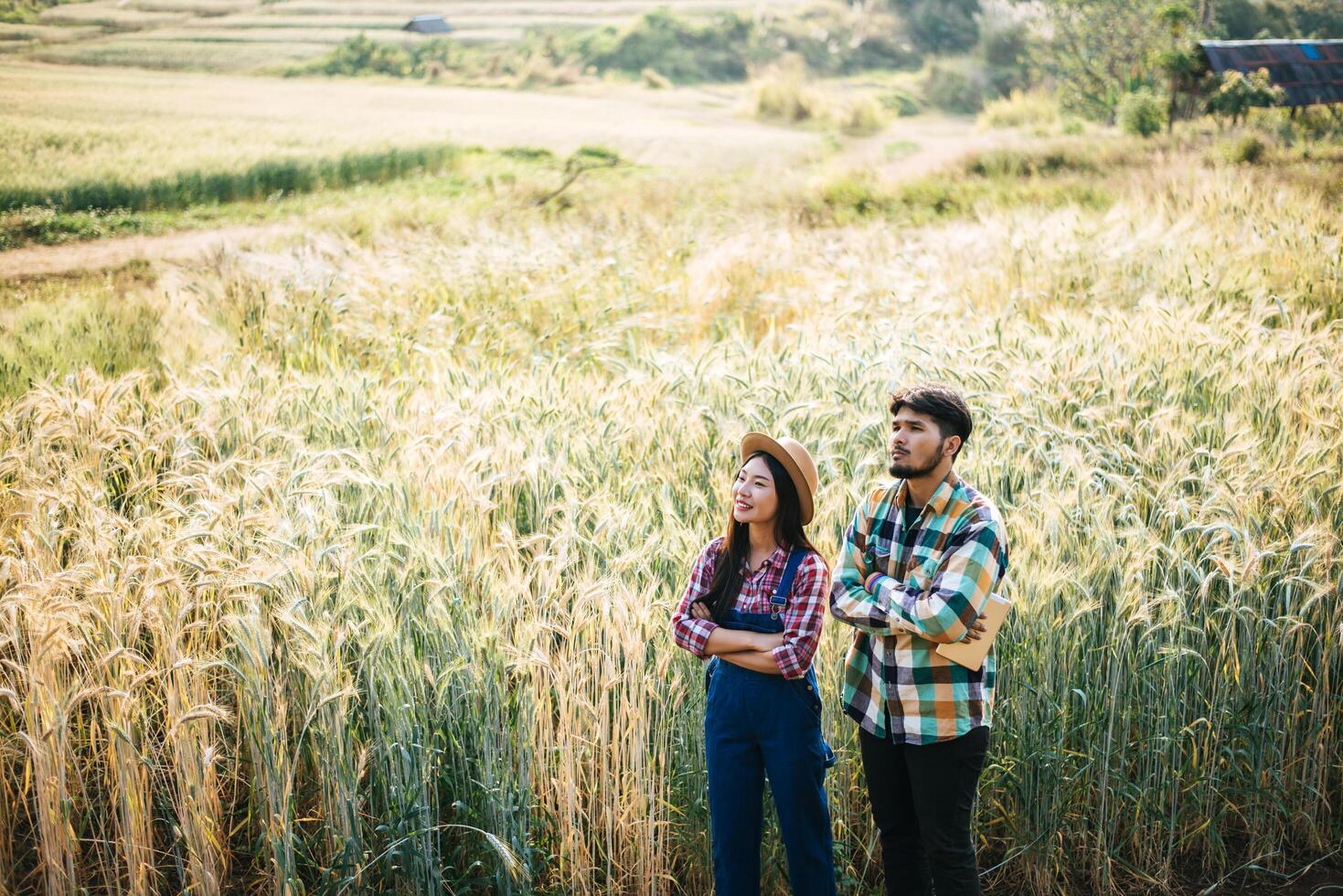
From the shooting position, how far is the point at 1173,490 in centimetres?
383

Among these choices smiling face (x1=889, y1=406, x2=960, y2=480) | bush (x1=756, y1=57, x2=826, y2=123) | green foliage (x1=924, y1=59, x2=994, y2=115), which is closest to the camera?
smiling face (x1=889, y1=406, x2=960, y2=480)

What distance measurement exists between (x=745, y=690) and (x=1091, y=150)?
1209cm

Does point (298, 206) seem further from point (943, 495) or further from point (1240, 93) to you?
point (1240, 93)

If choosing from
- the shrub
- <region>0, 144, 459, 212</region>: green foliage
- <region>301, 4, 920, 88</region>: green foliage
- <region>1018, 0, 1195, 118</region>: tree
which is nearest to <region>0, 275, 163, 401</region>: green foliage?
<region>0, 144, 459, 212</region>: green foliage

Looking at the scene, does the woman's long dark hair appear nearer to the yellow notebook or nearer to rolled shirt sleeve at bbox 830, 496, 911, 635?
rolled shirt sleeve at bbox 830, 496, 911, 635

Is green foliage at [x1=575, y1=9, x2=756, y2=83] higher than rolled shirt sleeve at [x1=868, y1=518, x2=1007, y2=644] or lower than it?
higher

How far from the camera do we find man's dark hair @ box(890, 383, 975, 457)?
246 cm

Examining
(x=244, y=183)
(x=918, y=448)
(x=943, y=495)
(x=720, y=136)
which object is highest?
(x=720, y=136)

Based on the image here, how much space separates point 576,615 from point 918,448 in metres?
0.97

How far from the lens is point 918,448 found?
2.44 m

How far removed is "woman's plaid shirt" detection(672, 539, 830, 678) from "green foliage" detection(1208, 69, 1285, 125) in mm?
11071

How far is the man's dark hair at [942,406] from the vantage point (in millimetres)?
2455

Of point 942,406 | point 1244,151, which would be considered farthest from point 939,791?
point 1244,151

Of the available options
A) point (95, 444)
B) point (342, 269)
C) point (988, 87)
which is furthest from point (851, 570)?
point (988, 87)
